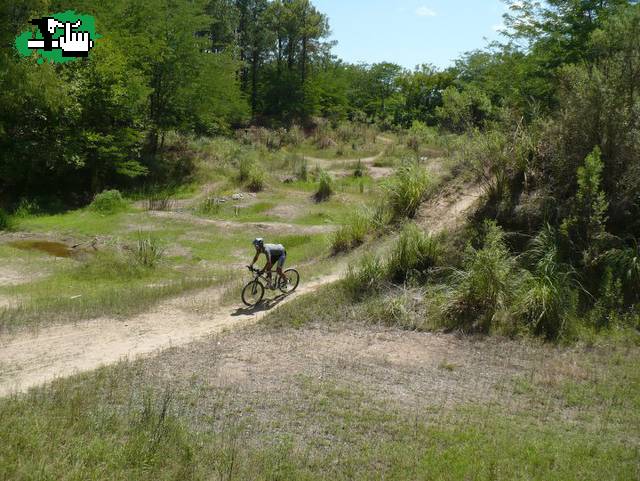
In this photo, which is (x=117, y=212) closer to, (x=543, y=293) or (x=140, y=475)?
(x=543, y=293)

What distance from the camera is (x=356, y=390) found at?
7078 mm

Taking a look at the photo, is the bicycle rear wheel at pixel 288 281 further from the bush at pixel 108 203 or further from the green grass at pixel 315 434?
the bush at pixel 108 203

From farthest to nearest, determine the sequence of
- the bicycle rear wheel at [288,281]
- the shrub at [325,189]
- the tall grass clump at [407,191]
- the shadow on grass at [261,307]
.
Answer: the shrub at [325,189]
the tall grass clump at [407,191]
the bicycle rear wheel at [288,281]
the shadow on grass at [261,307]

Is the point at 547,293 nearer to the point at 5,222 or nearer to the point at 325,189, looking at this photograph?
the point at 325,189

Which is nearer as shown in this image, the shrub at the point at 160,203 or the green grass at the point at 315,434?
the green grass at the point at 315,434

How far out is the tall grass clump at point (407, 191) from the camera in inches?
577

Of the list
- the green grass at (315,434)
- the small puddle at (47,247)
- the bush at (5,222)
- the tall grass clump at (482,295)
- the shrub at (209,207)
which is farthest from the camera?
the shrub at (209,207)

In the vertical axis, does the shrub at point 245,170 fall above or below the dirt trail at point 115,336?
above

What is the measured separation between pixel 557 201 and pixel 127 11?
24.4 meters

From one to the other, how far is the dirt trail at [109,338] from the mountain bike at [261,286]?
0.78ft

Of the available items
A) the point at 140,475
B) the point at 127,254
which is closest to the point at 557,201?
the point at 140,475

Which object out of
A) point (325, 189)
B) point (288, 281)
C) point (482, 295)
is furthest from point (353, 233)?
point (325, 189)

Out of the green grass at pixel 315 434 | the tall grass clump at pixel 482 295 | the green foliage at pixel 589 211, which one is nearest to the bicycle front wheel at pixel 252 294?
the tall grass clump at pixel 482 295

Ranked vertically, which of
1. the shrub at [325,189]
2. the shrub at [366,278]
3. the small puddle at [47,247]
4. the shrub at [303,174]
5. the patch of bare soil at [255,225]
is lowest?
the small puddle at [47,247]
